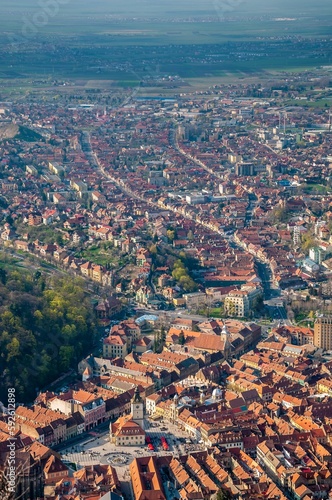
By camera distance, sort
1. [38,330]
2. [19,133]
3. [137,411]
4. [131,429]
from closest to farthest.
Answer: [131,429], [137,411], [38,330], [19,133]

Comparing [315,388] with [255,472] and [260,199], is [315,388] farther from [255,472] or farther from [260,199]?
[260,199]

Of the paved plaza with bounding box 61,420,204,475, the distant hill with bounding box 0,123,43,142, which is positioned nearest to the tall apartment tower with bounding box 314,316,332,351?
the paved plaza with bounding box 61,420,204,475

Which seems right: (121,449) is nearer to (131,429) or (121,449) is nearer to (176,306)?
(131,429)

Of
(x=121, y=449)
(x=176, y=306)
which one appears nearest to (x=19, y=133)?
(x=176, y=306)

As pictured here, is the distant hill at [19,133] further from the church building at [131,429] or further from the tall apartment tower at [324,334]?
the church building at [131,429]

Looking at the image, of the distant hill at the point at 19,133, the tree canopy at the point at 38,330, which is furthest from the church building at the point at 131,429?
the distant hill at the point at 19,133

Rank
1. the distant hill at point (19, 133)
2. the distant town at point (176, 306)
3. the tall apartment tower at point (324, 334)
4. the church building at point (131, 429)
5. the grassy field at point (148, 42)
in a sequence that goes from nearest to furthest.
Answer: the distant town at point (176, 306)
the church building at point (131, 429)
the tall apartment tower at point (324, 334)
the distant hill at point (19, 133)
the grassy field at point (148, 42)

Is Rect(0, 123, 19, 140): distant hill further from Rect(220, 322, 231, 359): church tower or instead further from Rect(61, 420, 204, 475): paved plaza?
Rect(61, 420, 204, 475): paved plaza
